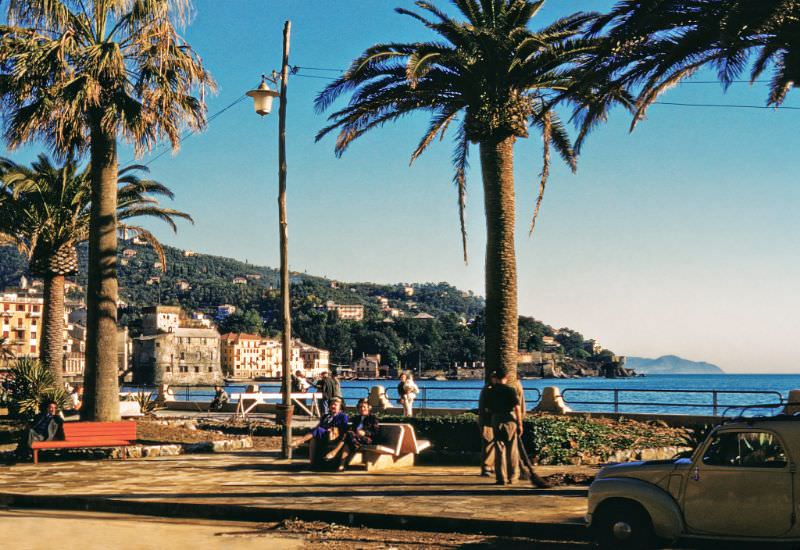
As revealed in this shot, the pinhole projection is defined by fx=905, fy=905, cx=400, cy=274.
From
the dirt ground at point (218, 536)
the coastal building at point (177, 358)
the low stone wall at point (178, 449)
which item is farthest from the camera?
the coastal building at point (177, 358)

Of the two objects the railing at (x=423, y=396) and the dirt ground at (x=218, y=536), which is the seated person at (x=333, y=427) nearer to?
the railing at (x=423, y=396)

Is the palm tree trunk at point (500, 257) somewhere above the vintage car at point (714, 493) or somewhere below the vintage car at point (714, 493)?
above

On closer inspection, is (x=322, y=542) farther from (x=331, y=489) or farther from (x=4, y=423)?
(x=4, y=423)

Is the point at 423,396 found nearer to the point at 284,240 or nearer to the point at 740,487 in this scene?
the point at 284,240

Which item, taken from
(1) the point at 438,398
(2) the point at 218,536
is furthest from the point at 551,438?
(1) the point at 438,398

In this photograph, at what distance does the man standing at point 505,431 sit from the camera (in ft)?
42.8

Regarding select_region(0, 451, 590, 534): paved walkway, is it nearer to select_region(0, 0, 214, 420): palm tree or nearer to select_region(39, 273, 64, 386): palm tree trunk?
select_region(0, 0, 214, 420): palm tree

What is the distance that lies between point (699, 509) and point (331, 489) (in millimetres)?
5971

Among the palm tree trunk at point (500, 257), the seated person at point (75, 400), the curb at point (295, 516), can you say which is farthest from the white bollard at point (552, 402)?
the seated person at point (75, 400)

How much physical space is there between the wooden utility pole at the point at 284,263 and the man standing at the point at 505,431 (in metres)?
4.99

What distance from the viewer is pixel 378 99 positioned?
19578 millimetres

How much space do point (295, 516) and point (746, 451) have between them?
5.47 metres

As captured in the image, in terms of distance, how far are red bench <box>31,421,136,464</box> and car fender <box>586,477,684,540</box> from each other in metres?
11.9

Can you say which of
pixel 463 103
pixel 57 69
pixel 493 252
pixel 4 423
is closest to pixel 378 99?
pixel 463 103
